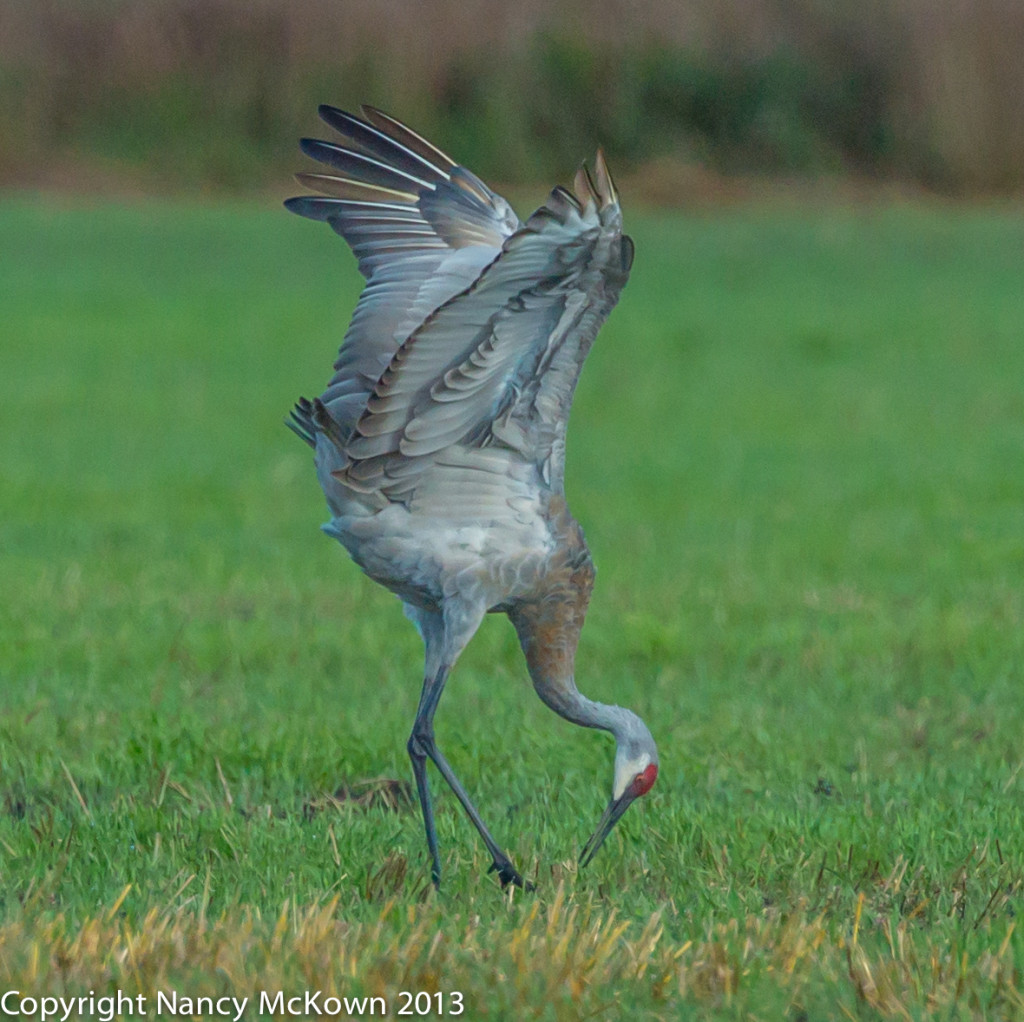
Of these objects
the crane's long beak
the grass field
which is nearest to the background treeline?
the grass field

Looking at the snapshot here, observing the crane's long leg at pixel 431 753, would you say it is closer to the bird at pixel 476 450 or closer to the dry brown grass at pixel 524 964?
the bird at pixel 476 450

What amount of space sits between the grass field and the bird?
0.40 metres

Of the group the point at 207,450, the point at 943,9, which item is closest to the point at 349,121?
the point at 207,450

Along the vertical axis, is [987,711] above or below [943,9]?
below

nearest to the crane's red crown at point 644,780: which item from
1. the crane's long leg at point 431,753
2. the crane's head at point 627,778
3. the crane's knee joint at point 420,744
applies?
the crane's head at point 627,778

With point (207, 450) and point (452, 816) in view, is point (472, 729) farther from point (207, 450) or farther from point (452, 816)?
point (207, 450)

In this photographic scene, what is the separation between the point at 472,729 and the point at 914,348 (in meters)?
11.3

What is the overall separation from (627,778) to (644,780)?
42 mm

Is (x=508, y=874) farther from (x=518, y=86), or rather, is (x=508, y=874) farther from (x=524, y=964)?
(x=518, y=86)

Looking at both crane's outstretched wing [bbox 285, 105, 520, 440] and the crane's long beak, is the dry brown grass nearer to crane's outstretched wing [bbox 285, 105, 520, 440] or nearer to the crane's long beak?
the crane's long beak

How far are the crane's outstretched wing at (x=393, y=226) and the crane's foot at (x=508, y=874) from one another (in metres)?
1.31

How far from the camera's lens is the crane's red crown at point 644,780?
4.88 meters

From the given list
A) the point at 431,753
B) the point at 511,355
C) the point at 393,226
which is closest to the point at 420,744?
the point at 431,753

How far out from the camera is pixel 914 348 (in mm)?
16812
